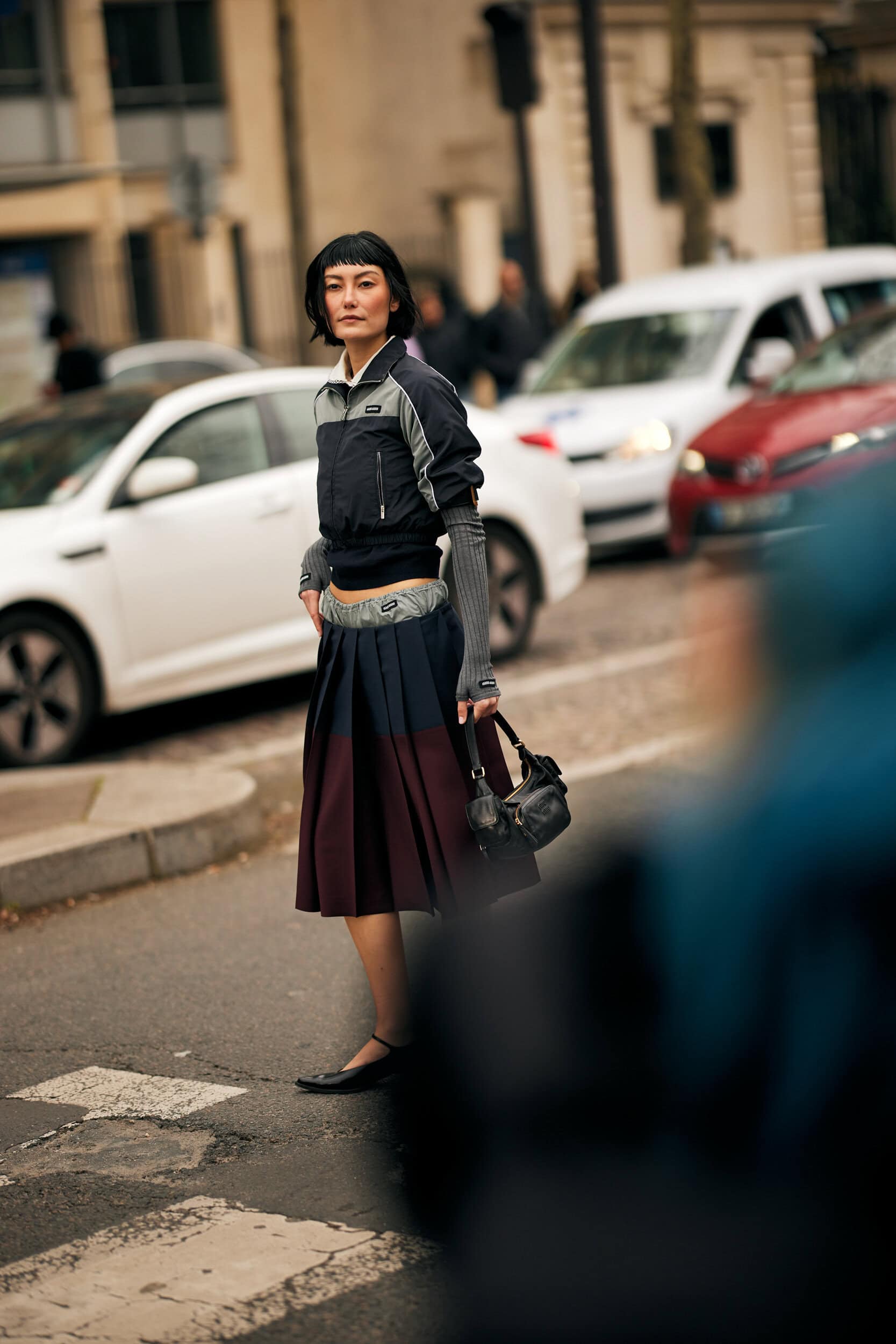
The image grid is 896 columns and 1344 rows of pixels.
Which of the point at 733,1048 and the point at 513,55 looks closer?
the point at 733,1048

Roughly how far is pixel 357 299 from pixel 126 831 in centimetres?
273

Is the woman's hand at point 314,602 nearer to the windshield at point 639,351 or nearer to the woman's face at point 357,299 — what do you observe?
the woman's face at point 357,299

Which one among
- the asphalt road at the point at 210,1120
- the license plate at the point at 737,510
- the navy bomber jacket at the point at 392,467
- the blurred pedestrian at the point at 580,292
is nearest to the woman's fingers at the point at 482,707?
the navy bomber jacket at the point at 392,467

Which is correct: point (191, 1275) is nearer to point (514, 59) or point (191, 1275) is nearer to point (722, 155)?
point (514, 59)

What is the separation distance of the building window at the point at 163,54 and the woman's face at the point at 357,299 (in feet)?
83.9

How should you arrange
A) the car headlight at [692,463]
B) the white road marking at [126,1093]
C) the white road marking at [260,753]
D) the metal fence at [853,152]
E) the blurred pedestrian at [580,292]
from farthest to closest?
the metal fence at [853,152] → the blurred pedestrian at [580,292] → the car headlight at [692,463] → the white road marking at [260,753] → the white road marking at [126,1093]

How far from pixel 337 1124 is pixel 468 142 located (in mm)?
27488

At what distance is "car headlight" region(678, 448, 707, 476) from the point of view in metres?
11.4

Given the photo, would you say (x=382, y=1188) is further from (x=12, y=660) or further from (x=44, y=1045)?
(x=12, y=660)

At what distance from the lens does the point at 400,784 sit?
4.10 meters

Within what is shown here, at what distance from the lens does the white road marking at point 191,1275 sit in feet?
10.3

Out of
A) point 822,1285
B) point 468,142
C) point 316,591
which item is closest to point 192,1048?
point 316,591

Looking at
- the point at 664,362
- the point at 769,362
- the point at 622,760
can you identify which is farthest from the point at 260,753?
the point at 664,362

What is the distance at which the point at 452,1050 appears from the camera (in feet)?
10.9
